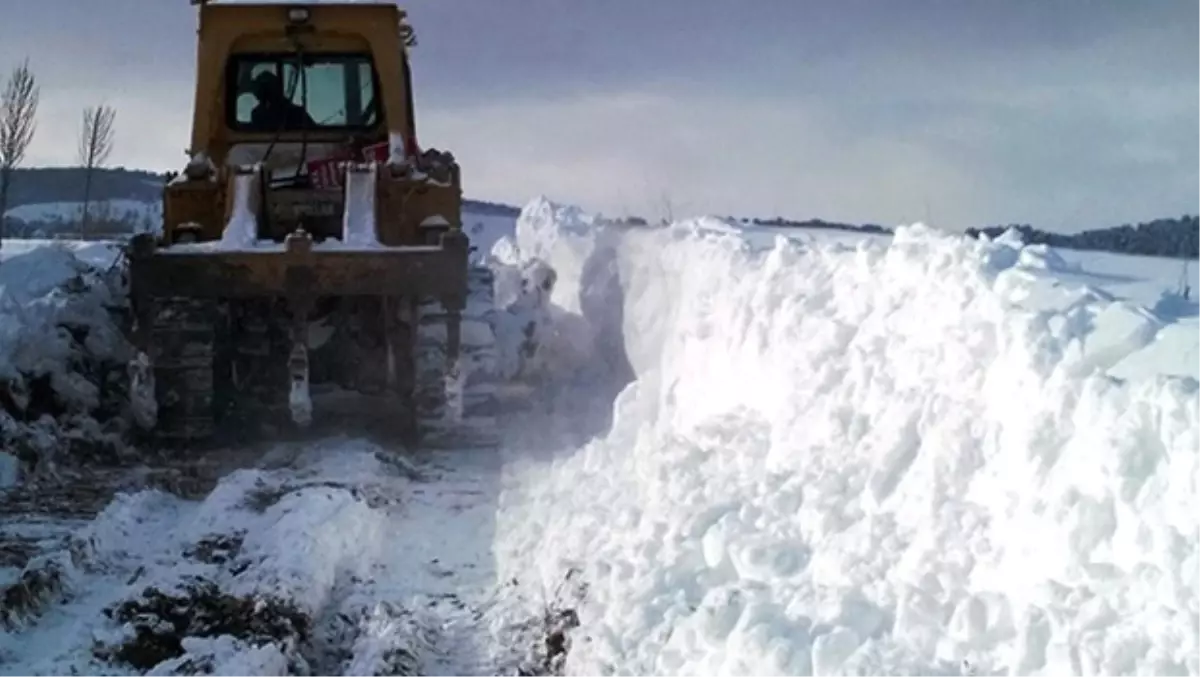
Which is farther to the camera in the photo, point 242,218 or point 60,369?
point 242,218

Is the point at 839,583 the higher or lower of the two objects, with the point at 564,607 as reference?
higher

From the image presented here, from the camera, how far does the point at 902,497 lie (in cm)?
542

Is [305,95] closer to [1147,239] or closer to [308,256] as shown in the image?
[308,256]

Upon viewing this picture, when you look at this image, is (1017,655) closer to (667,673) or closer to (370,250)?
(667,673)

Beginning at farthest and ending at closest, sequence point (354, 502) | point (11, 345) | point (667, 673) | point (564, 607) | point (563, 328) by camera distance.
→ point (563, 328) → point (11, 345) → point (354, 502) → point (564, 607) → point (667, 673)

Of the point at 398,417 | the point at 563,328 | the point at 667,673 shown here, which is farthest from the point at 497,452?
the point at 667,673

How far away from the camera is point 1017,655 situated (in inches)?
169

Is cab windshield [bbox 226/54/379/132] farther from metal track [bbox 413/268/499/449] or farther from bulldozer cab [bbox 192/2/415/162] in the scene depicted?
metal track [bbox 413/268/499/449]

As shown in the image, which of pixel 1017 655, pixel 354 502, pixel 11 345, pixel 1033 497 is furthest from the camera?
pixel 11 345

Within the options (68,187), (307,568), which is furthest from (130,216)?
(307,568)

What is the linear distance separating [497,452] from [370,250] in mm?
1827

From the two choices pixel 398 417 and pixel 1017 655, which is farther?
pixel 398 417

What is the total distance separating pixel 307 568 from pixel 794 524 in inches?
95.5

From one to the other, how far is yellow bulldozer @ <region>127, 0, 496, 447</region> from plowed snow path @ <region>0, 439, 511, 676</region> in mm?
1641
